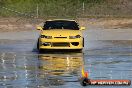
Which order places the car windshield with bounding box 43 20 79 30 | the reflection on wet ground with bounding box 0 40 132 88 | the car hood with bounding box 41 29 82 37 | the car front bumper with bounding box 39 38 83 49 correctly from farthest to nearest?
the car windshield with bounding box 43 20 79 30
the car hood with bounding box 41 29 82 37
the car front bumper with bounding box 39 38 83 49
the reflection on wet ground with bounding box 0 40 132 88

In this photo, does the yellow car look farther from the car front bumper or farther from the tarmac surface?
the tarmac surface

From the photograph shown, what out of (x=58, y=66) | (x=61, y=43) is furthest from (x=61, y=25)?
(x=58, y=66)

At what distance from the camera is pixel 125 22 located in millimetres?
50438

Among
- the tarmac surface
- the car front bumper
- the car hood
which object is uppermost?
the car hood

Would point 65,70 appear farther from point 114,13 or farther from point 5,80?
point 114,13

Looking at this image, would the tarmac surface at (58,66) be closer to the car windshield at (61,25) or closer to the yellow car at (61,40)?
the yellow car at (61,40)

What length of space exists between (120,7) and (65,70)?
38836mm

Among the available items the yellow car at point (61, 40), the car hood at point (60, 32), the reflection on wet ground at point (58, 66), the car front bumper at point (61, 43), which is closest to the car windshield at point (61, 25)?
the car hood at point (60, 32)

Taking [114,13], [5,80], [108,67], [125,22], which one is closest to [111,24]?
[125,22]

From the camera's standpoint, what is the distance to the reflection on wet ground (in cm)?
1559

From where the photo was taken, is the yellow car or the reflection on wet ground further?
the yellow car

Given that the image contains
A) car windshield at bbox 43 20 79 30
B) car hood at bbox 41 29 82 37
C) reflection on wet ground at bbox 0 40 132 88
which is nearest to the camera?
reflection on wet ground at bbox 0 40 132 88

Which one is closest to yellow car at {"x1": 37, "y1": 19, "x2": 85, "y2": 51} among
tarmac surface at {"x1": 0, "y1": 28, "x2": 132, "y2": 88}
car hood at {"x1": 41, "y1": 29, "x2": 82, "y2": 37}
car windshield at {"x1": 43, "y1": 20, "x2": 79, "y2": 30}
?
car hood at {"x1": 41, "y1": 29, "x2": 82, "y2": 37}

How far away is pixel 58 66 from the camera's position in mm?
19719
